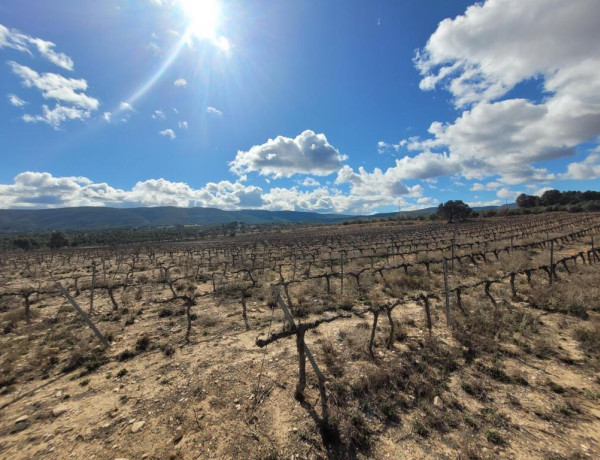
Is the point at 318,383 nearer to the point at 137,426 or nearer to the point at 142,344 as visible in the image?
the point at 137,426

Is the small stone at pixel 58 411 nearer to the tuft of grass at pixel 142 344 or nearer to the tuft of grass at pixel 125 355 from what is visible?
the tuft of grass at pixel 125 355

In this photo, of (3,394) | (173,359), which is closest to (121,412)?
(173,359)

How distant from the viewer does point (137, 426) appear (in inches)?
193

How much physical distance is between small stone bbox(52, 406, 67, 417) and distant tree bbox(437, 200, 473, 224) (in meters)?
94.1

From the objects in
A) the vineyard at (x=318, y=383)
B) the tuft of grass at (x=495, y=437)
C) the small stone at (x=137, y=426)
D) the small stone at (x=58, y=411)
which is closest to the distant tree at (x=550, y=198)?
the vineyard at (x=318, y=383)

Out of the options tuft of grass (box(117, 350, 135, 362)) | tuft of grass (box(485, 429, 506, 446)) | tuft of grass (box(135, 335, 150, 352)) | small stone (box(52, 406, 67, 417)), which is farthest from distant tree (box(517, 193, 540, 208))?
small stone (box(52, 406, 67, 417))

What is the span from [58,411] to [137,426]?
7.09 ft

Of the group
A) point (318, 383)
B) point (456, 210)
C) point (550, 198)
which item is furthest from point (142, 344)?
point (550, 198)

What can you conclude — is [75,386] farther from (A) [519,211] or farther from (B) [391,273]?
(A) [519,211]

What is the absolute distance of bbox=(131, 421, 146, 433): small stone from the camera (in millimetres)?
4823

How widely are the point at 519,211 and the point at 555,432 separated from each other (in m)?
111

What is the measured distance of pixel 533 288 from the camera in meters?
10.5

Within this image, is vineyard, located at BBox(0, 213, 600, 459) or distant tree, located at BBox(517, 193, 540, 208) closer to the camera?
vineyard, located at BBox(0, 213, 600, 459)

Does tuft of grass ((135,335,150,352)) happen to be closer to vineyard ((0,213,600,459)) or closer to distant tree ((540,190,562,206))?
vineyard ((0,213,600,459))
